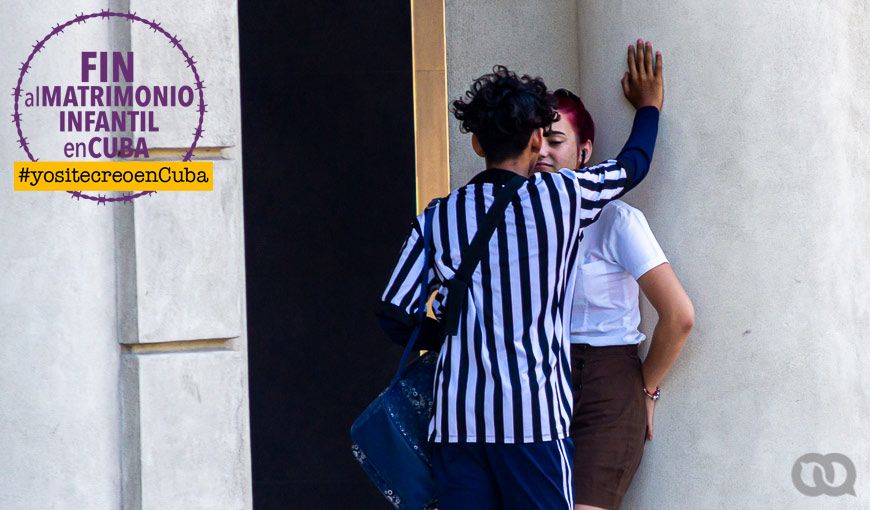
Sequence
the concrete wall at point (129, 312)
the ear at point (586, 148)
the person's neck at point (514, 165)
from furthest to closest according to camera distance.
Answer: the ear at point (586, 148)
the concrete wall at point (129, 312)
the person's neck at point (514, 165)

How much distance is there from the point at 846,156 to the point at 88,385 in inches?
89.6

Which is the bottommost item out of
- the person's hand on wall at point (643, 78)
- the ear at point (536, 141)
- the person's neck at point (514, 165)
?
the person's neck at point (514, 165)

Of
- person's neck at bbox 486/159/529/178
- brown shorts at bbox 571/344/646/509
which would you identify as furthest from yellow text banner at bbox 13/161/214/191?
brown shorts at bbox 571/344/646/509

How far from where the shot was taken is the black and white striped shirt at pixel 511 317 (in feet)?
9.75

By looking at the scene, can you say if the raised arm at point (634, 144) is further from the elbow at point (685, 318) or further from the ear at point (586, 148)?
the elbow at point (685, 318)

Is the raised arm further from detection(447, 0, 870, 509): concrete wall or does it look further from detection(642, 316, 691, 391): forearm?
detection(642, 316, 691, 391): forearm

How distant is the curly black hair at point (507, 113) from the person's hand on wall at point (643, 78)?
0.57 m

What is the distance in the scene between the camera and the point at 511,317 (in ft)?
9.78

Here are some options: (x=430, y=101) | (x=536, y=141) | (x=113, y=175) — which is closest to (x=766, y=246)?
(x=536, y=141)

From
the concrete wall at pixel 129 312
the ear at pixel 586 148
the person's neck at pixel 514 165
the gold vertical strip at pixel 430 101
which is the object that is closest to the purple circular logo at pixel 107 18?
the concrete wall at pixel 129 312

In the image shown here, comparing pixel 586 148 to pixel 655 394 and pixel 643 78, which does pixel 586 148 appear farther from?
pixel 655 394

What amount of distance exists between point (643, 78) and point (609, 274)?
640mm

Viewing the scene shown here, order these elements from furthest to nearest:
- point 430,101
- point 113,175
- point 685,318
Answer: point 430,101 → point 113,175 → point 685,318

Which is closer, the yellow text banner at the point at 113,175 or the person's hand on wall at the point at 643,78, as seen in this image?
the yellow text banner at the point at 113,175
